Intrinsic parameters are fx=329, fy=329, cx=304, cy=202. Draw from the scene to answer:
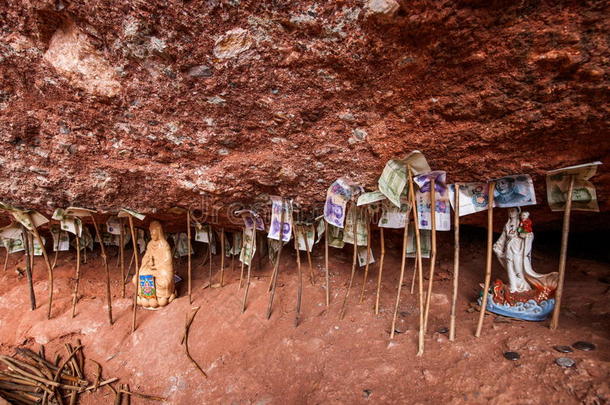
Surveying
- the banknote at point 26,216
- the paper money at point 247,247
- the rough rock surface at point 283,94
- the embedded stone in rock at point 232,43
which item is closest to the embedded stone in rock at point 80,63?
the rough rock surface at point 283,94

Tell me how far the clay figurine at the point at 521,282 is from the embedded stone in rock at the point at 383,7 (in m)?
1.96

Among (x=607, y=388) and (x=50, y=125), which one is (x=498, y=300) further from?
(x=50, y=125)

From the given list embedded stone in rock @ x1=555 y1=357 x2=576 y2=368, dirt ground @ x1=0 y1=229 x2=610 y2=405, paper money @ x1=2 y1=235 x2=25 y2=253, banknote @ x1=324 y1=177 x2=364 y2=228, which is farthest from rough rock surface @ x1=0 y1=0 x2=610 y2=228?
paper money @ x1=2 y1=235 x2=25 y2=253

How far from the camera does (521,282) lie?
9.50 ft

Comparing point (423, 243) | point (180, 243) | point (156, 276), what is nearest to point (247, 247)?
point (156, 276)

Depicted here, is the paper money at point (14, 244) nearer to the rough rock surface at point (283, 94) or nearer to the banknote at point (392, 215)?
the rough rock surface at point (283, 94)

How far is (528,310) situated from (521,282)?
0.77ft

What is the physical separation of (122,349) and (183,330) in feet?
2.43

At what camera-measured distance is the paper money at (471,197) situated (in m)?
2.81

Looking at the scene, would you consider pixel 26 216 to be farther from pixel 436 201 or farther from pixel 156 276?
pixel 436 201

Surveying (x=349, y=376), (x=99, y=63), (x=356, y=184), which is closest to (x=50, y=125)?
(x=99, y=63)

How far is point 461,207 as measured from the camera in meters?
2.83

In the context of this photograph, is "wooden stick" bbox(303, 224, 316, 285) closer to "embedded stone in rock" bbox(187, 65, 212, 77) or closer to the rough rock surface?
the rough rock surface

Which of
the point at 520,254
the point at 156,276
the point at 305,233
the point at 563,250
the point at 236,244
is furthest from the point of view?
the point at 236,244
